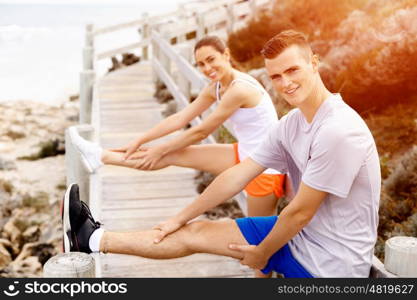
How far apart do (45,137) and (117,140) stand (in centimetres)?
708

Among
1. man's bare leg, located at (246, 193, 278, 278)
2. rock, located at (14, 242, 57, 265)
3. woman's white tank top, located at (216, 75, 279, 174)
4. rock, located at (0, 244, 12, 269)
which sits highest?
woman's white tank top, located at (216, 75, 279, 174)

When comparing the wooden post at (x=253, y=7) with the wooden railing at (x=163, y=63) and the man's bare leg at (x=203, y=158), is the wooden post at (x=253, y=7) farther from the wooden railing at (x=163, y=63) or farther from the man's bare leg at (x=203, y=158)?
the man's bare leg at (x=203, y=158)

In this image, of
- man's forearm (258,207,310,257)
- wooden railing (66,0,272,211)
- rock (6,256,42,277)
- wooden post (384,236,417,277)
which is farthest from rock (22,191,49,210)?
wooden post (384,236,417,277)

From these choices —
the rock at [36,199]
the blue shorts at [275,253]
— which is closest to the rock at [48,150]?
the rock at [36,199]

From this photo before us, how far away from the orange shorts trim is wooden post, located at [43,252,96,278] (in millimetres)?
1485

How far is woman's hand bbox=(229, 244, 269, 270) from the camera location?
265cm

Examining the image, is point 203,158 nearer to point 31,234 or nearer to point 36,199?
point 31,234

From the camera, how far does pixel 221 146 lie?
3.86 m

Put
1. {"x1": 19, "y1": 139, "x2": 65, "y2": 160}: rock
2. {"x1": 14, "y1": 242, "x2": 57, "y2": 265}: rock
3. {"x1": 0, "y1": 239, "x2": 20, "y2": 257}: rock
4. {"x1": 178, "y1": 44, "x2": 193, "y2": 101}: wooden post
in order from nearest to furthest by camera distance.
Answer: {"x1": 178, "y1": 44, "x2": 193, "y2": 101}: wooden post → {"x1": 14, "y1": 242, "x2": 57, "y2": 265}: rock → {"x1": 0, "y1": 239, "x2": 20, "y2": 257}: rock → {"x1": 19, "y1": 139, "x2": 65, "y2": 160}: rock

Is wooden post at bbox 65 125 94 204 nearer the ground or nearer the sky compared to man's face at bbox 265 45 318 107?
nearer the ground

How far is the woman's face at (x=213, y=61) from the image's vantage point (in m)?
3.69

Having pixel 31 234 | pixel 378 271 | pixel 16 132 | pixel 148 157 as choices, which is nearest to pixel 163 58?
pixel 31 234

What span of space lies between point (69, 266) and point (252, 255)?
A: 87 centimetres

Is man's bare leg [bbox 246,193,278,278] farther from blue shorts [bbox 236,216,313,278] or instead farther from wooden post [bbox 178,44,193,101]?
wooden post [bbox 178,44,193,101]
